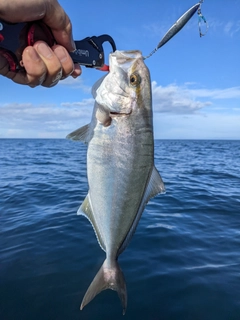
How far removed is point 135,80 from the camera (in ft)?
8.23

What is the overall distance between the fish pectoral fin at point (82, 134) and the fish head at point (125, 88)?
0.32 meters

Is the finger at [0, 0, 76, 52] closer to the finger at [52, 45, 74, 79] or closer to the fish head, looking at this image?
the finger at [52, 45, 74, 79]

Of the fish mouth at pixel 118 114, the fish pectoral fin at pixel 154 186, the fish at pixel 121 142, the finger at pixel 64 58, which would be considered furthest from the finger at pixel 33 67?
the fish pectoral fin at pixel 154 186

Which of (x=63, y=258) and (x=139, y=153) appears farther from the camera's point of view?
(x=63, y=258)

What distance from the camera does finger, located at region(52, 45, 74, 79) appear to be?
2621 millimetres

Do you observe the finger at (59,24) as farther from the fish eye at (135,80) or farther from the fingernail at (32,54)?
the fish eye at (135,80)

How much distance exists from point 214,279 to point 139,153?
12.5 ft

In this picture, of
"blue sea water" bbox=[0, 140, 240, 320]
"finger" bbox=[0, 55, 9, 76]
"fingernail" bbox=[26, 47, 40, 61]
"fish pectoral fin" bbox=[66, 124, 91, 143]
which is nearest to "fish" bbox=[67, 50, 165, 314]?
"fish pectoral fin" bbox=[66, 124, 91, 143]

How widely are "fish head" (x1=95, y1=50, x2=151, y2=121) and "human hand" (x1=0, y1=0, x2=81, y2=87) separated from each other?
462 mm

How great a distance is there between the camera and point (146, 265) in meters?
5.53

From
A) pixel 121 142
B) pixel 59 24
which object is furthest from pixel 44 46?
pixel 121 142

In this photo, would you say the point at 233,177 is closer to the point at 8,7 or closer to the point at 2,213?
the point at 2,213

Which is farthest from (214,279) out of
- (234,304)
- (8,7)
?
(8,7)

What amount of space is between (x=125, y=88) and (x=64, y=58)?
0.69m
